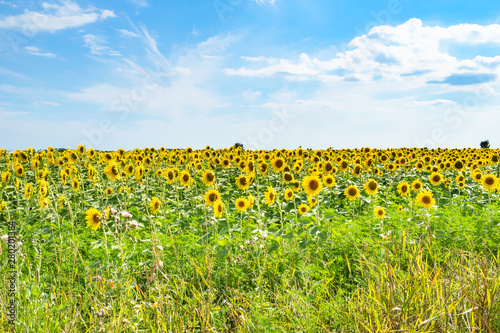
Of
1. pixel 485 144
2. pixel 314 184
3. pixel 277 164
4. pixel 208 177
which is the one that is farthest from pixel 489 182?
pixel 485 144

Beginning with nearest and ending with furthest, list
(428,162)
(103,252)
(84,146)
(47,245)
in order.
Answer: (103,252) → (47,245) → (84,146) → (428,162)

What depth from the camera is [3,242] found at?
4.53m

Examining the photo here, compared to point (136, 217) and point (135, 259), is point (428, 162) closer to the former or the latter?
point (136, 217)

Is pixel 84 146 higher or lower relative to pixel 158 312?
higher

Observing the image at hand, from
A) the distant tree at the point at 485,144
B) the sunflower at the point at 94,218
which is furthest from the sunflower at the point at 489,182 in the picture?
the distant tree at the point at 485,144

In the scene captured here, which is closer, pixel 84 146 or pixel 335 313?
pixel 335 313

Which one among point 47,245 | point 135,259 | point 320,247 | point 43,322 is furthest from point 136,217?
point 43,322

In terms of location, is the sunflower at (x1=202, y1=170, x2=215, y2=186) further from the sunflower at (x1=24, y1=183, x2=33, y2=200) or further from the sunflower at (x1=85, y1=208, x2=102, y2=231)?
the sunflower at (x1=24, y1=183, x2=33, y2=200)

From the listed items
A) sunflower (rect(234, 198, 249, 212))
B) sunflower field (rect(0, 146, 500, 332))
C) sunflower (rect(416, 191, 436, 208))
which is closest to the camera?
sunflower field (rect(0, 146, 500, 332))

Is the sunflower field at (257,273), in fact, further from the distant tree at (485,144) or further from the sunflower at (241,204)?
the distant tree at (485,144)

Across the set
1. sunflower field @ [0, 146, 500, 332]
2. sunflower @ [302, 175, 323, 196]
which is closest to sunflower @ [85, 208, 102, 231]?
sunflower field @ [0, 146, 500, 332]

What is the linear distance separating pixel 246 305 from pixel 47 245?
329 centimetres

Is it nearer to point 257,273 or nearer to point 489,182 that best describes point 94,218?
point 257,273

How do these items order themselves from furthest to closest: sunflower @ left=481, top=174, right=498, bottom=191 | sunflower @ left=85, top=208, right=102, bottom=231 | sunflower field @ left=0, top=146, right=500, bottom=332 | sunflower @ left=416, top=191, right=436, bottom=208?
sunflower @ left=481, top=174, right=498, bottom=191
sunflower @ left=416, top=191, right=436, bottom=208
sunflower @ left=85, top=208, right=102, bottom=231
sunflower field @ left=0, top=146, right=500, bottom=332
